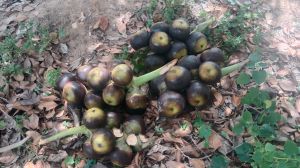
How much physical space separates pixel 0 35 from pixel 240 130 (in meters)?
2.52

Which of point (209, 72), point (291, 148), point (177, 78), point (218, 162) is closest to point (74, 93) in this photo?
point (177, 78)

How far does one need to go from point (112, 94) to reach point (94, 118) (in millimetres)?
223

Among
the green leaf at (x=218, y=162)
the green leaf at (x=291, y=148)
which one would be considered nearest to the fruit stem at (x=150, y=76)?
the green leaf at (x=218, y=162)

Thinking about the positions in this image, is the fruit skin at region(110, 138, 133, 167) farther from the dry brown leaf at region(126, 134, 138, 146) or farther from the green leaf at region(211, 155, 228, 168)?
the green leaf at region(211, 155, 228, 168)

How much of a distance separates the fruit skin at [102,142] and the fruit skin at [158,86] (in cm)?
54

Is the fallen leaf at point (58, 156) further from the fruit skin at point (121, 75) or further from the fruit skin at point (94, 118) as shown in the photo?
the fruit skin at point (121, 75)

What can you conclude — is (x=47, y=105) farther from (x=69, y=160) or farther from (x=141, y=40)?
(x=141, y=40)

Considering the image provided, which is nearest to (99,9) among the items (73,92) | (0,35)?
(0,35)

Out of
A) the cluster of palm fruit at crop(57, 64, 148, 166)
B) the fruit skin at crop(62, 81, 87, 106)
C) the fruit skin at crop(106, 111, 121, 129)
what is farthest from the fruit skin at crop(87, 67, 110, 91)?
the fruit skin at crop(106, 111, 121, 129)

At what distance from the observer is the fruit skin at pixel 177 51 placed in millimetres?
3531

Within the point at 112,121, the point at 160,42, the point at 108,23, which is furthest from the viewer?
the point at 108,23

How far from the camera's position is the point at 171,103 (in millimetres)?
3209

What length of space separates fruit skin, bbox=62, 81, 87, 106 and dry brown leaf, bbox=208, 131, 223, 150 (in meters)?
1.05

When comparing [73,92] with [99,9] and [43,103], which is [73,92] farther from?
[99,9]
